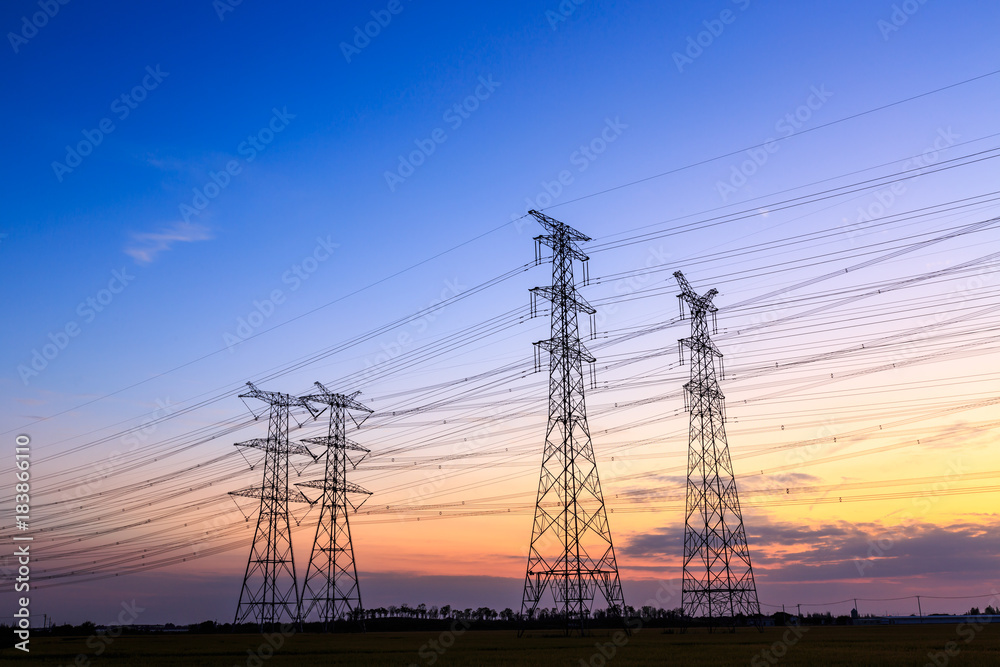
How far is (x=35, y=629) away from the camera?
356ft

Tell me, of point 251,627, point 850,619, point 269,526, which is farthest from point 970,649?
point 850,619

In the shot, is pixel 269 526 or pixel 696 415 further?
pixel 269 526

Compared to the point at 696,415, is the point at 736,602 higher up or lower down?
lower down

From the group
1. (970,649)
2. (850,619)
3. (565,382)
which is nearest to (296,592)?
(565,382)

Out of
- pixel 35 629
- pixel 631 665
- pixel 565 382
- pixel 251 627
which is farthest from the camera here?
pixel 35 629

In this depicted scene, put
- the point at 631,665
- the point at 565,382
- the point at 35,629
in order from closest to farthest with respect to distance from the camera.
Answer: the point at 631,665 < the point at 565,382 < the point at 35,629

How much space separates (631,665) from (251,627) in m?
76.9

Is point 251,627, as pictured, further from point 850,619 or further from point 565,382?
point 850,619

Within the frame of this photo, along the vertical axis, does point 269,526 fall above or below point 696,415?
below

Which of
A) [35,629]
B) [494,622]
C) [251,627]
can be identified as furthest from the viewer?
[494,622]

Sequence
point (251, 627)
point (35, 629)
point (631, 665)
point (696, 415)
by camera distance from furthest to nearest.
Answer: point (35, 629), point (251, 627), point (696, 415), point (631, 665)

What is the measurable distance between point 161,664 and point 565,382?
28.9m

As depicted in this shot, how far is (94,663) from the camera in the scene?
4334cm

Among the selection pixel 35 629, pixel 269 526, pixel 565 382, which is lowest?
pixel 35 629
